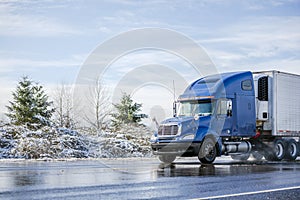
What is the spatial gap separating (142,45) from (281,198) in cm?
1509

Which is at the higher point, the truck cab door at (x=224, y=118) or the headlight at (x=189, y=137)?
the truck cab door at (x=224, y=118)

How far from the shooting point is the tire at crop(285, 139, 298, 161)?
24.2m

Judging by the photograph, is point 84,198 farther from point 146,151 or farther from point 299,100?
point 146,151

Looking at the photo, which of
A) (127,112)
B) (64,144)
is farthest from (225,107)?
(127,112)

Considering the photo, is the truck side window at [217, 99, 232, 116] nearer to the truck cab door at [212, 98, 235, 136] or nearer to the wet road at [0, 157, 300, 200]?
the truck cab door at [212, 98, 235, 136]

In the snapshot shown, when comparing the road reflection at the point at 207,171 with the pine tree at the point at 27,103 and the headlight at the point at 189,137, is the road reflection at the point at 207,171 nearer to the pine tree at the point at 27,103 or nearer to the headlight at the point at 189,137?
the headlight at the point at 189,137

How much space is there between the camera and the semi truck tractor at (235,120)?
19359 millimetres

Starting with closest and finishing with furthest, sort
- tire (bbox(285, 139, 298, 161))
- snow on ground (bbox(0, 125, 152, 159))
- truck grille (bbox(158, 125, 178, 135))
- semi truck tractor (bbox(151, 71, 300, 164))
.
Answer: truck grille (bbox(158, 125, 178, 135))
semi truck tractor (bbox(151, 71, 300, 164))
tire (bbox(285, 139, 298, 161))
snow on ground (bbox(0, 125, 152, 159))

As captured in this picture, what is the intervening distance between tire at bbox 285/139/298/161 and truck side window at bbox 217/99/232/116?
494 cm

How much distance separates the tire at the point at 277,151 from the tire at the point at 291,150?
0.69 ft

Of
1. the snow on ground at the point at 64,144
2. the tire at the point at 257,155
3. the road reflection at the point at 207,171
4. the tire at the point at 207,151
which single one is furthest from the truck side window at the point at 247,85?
the snow on ground at the point at 64,144

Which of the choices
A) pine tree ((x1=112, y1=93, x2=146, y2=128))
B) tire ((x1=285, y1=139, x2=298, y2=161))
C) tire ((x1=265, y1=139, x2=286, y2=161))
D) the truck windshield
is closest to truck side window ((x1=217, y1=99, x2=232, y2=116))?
the truck windshield

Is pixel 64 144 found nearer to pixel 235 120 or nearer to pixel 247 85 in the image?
pixel 235 120

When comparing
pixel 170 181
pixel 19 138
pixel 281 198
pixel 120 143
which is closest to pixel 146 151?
pixel 120 143
